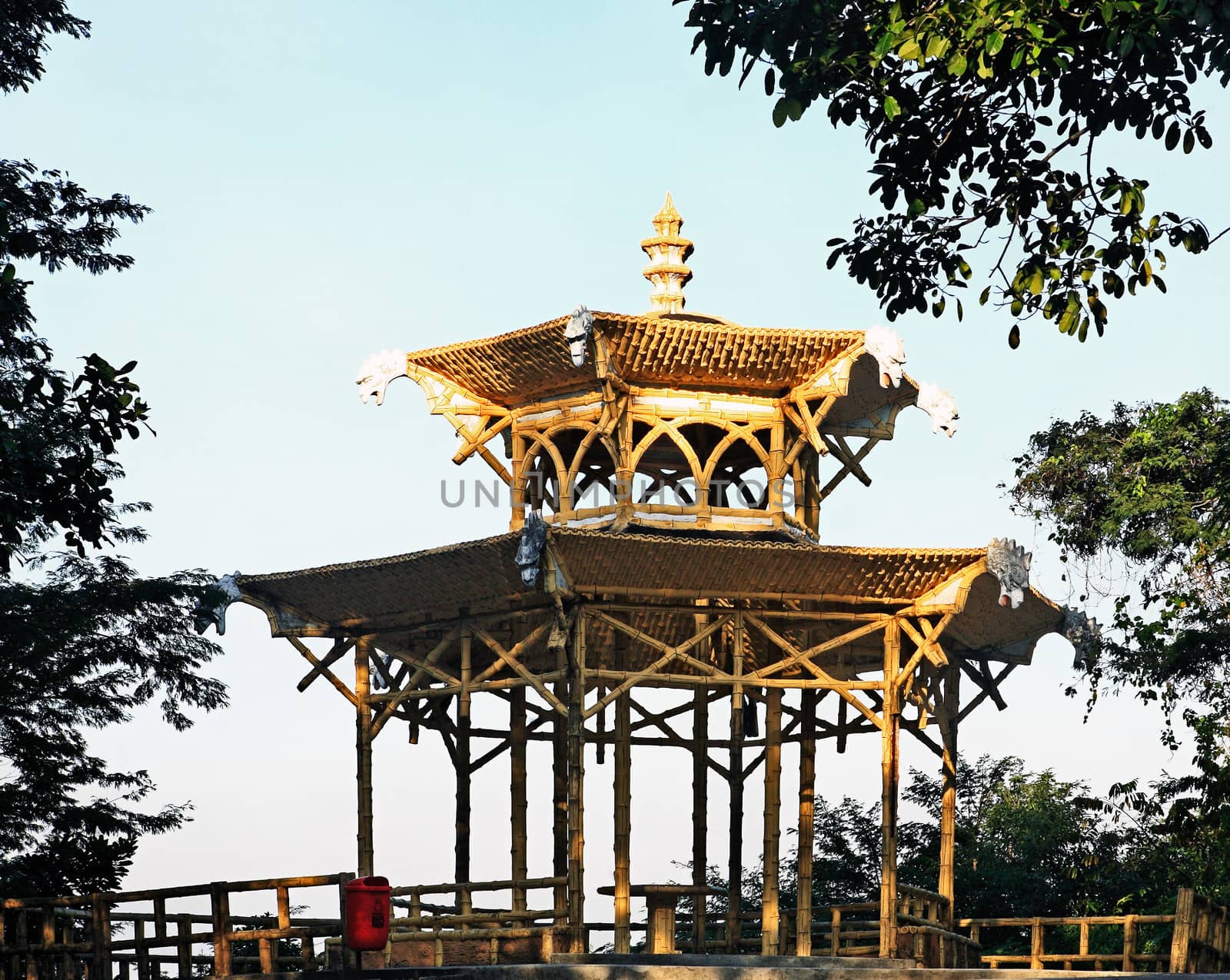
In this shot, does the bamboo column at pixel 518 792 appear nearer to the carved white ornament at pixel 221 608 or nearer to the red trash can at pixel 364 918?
the carved white ornament at pixel 221 608

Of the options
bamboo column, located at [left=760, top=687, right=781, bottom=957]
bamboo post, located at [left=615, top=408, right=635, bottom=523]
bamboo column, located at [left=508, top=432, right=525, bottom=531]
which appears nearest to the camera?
bamboo column, located at [left=760, top=687, right=781, bottom=957]

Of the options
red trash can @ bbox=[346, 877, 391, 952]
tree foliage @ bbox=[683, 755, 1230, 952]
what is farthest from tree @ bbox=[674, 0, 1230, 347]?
tree foliage @ bbox=[683, 755, 1230, 952]

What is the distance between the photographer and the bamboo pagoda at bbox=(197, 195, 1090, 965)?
85.9 ft

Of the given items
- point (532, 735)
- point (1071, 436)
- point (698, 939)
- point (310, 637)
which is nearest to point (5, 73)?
point (310, 637)

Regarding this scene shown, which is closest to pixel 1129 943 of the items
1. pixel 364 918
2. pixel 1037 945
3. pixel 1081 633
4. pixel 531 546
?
pixel 1037 945

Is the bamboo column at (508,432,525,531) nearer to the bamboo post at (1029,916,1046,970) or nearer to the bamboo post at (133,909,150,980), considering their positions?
the bamboo post at (133,909,150,980)

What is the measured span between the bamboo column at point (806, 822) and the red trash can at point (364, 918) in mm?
9919

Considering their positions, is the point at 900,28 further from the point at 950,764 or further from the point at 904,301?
the point at 950,764

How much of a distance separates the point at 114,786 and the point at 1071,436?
18.8m

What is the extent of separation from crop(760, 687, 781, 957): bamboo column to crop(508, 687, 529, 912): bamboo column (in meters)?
3.15

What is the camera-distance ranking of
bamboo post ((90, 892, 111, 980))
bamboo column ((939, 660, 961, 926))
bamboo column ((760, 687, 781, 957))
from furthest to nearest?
bamboo column ((939, 660, 961, 926))
bamboo column ((760, 687, 781, 957))
bamboo post ((90, 892, 111, 980))

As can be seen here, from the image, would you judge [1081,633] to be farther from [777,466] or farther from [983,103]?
[983,103]

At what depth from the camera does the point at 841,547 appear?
26219 millimetres

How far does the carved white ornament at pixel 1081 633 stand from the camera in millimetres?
29688
